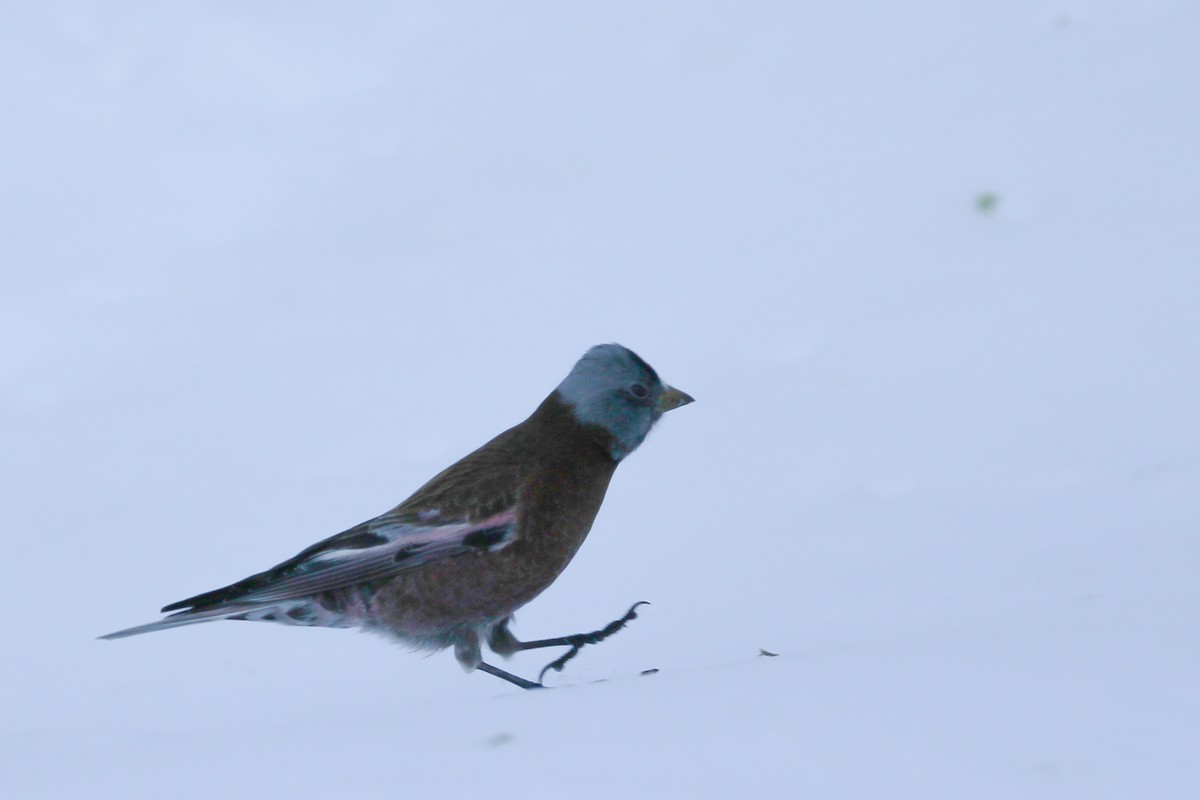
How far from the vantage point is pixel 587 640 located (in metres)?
3.01

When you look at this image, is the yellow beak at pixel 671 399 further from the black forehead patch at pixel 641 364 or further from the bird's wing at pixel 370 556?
the bird's wing at pixel 370 556

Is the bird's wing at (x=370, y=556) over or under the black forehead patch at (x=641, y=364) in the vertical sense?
under

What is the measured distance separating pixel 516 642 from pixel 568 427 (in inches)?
20.7

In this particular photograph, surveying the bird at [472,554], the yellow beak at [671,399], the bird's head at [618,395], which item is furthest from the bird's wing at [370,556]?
the yellow beak at [671,399]

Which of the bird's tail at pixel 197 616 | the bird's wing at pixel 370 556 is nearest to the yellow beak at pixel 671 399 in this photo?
the bird's wing at pixel 370 556

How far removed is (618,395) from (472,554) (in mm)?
546

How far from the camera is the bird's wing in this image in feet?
9.31

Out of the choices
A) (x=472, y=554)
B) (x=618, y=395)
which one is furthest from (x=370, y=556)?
(x=618, y=395)

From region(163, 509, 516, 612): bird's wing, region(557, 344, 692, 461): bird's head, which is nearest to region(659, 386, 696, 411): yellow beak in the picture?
region(557, 344, 692, 461): bird's head

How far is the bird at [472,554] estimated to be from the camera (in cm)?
283

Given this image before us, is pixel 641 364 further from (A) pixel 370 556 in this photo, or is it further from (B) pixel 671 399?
(A) pixel 370 556

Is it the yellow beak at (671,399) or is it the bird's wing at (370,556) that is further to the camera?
the yellow beak at (671,399)

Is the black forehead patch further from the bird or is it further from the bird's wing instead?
the bird's wing

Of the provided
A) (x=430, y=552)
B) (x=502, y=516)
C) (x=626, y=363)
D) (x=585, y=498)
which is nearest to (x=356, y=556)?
(x=430, y=552)
